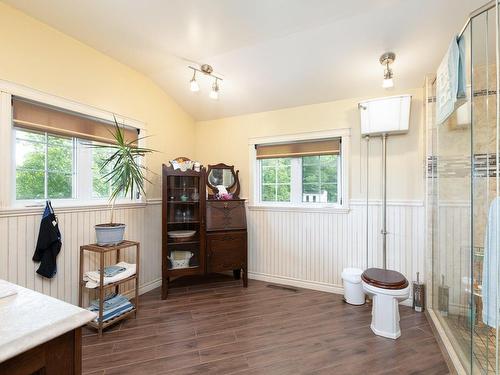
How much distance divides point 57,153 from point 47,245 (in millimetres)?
797

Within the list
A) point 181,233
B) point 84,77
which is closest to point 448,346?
point 181,233

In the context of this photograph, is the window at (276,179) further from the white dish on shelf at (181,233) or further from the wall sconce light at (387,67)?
the wall sconce light at (387,67)

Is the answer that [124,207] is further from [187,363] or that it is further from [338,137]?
[338,137]

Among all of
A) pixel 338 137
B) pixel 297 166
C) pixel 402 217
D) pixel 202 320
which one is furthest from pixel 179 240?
pixel 402 217

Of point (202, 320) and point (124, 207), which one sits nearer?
point (202, 320)

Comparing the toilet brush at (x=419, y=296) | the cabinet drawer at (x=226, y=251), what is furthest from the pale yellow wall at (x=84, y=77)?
the toilet brush at (x=419, y=296)

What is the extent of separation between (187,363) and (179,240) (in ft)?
4.59

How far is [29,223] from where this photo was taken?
1945mm

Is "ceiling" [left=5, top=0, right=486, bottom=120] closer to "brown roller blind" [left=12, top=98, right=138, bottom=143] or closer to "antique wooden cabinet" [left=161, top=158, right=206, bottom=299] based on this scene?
"brown roller blind" [left=12, top=98, right=138, bottom=143]

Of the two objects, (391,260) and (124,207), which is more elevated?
(124,207)

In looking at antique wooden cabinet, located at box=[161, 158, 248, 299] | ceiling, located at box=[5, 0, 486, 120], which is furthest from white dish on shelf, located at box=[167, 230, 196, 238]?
ceiling, located at box=[5, 0, 486, 120]

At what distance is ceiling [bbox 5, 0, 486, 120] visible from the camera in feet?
6.27

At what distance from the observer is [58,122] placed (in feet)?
7.11

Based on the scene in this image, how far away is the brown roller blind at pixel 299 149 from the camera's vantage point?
9.95 ft
